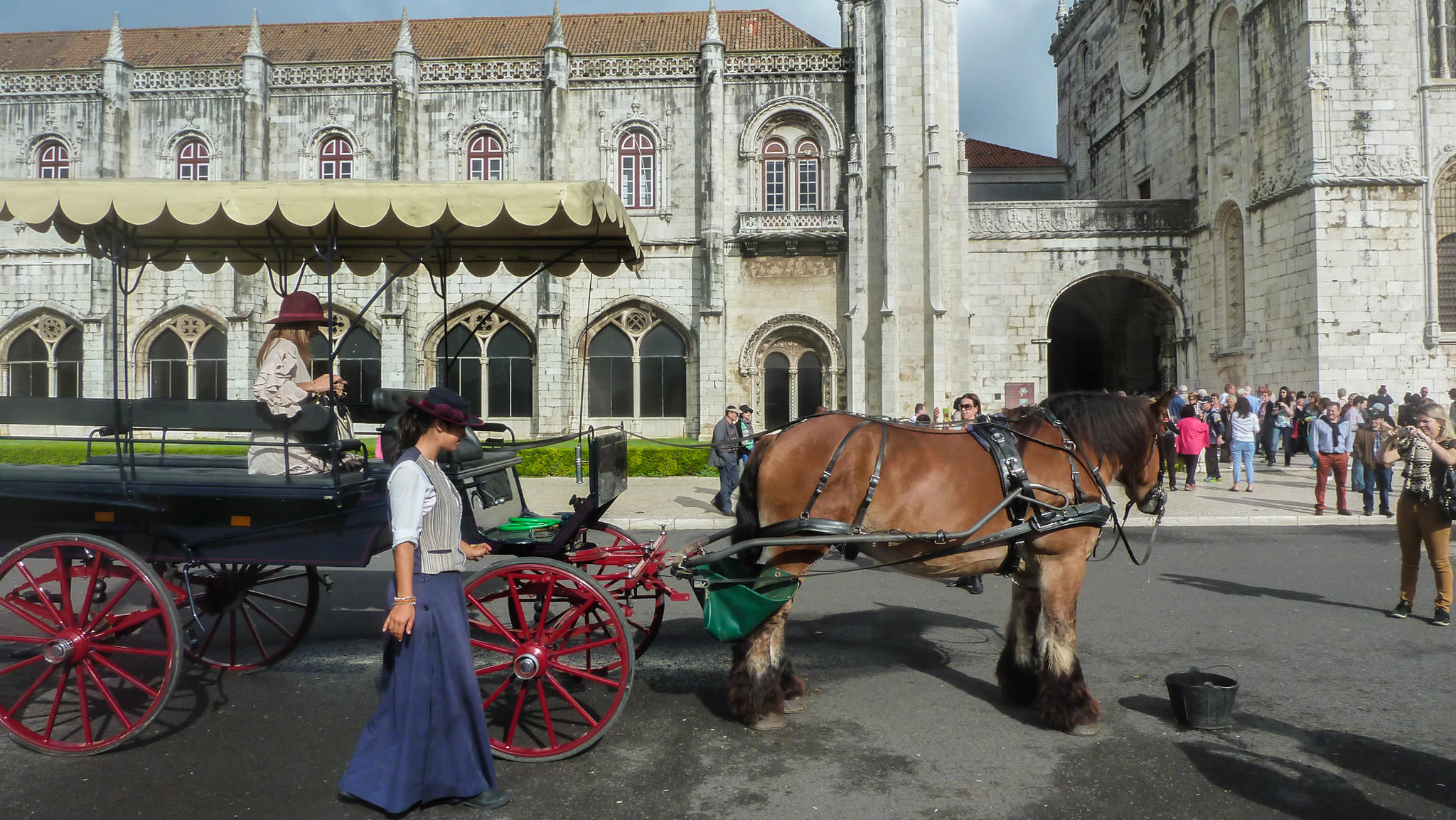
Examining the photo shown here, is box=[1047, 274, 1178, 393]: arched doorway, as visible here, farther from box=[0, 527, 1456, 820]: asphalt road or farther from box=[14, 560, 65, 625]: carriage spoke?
box=[14, 560, 65, 625]: carriage spoke

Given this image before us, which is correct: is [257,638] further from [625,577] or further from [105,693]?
[625,577]

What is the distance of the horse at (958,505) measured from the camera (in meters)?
4.11

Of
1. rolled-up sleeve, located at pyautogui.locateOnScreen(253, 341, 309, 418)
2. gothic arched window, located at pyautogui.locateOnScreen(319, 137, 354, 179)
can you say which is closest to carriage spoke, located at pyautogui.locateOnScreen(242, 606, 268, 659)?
rolled-up sleeve, located at pyautogui.locateOnScreen(253, 341, 309, 418)

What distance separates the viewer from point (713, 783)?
11.6 feet

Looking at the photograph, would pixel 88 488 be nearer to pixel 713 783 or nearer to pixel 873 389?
pixel 713 783

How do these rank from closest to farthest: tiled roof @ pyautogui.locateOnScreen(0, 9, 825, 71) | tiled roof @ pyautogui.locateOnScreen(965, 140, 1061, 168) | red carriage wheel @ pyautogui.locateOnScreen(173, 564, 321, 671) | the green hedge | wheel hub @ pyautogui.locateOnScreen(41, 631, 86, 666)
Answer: wheel hub @ pyautogui.locateOnScreen(41, 631, 86, 666) → red carriage wheel @ pyautogui.locateOnScreen(173, 564, 321, 671) → the green hedge → tiled roof @ pyautogui.locateOnScreen(0, 9, 825, 71) → tiled roof @ pyautogui.locateOnScreen(965, 140, 1061, 168)

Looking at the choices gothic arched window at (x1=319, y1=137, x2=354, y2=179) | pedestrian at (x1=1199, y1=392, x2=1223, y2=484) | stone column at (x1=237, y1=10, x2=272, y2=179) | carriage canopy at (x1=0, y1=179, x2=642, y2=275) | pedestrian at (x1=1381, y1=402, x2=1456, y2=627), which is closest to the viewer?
carriage canopy at (x1=0, y1=179, x2=642, y2=275)

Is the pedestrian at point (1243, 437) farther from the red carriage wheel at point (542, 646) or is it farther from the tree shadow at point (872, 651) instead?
the red carriage wheel at point (542, 646)

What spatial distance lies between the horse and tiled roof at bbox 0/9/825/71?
2259 cm

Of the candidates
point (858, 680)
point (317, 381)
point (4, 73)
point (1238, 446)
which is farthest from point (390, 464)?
point (4, 73)

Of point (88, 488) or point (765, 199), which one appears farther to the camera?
point (765, 199)

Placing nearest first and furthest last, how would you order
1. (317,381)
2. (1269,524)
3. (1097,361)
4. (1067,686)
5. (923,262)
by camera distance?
(1067,686) → (317,381) → (1269,524) → (923,262) → (1097,361)

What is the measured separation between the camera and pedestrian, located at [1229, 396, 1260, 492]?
13797mm

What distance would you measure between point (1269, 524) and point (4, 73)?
3187 cm
